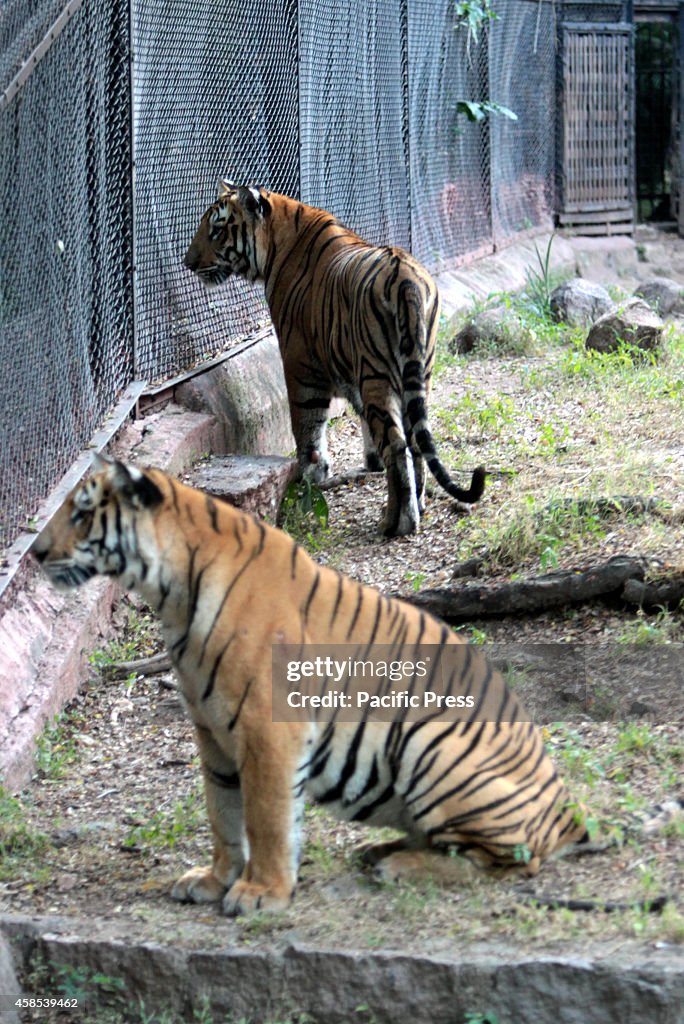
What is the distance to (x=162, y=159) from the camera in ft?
23.4

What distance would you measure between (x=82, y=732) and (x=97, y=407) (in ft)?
5.96

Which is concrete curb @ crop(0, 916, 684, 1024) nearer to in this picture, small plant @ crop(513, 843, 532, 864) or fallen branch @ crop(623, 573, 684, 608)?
small plant @ crop(513, 843, 532, 864)

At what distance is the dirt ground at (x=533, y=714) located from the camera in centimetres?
342

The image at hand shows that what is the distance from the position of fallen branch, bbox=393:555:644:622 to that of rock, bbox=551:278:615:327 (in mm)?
6673

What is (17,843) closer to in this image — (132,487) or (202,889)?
(202,889)

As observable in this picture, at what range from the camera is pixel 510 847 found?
351cm

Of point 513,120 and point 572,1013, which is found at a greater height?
point 513,120

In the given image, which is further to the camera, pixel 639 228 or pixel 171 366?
pixel 639 228

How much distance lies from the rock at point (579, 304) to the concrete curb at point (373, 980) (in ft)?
29.7

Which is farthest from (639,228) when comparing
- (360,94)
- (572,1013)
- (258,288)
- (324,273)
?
(572,1013)

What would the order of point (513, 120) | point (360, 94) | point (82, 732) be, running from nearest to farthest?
point (82, 732) → point (360, 94) → point (513, 120)

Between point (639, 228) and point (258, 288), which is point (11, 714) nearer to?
point (258, 288)

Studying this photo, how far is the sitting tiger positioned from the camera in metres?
6.56

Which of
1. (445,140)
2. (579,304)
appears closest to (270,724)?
(579,304)
